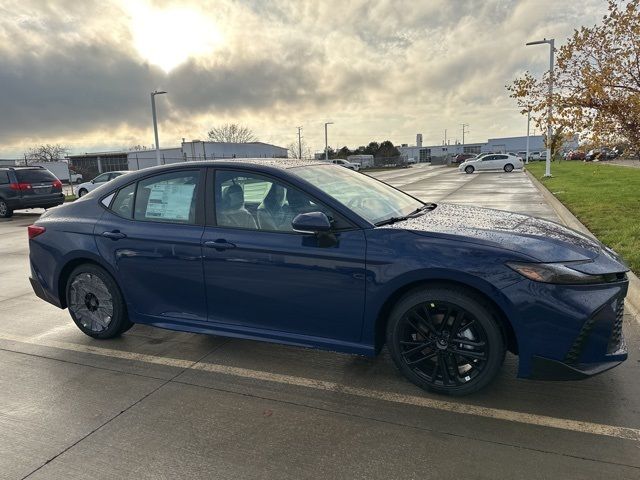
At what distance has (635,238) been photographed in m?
6.75

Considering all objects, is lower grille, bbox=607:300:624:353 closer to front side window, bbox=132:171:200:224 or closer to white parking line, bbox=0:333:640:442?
white parking line, bbox=0:333:640:442

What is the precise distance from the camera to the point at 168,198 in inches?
151

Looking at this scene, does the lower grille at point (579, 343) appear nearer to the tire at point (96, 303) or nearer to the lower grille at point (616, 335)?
the lower grille at point (616, 335)

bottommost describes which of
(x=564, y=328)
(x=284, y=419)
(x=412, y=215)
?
(x=284, y=419)

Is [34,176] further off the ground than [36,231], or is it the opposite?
[34,176]

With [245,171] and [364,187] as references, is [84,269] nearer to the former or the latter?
[245,171]

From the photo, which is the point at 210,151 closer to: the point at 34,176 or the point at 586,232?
the point at 34,176

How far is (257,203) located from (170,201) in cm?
82

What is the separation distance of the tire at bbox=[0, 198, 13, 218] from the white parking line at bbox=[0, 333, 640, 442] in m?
13.4

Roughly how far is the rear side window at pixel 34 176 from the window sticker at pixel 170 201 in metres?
14.1

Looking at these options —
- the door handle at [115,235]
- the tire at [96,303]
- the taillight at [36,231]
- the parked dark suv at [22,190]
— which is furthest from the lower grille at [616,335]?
the parked dark suv at [22,190]

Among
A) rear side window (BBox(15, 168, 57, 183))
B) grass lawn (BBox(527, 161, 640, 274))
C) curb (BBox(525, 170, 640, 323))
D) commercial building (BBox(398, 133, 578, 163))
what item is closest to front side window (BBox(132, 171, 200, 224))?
curb (BBox(525, 170, 640, 323))

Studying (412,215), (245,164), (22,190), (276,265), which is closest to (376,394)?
(276,265)

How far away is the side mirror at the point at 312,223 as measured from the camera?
3025mm
